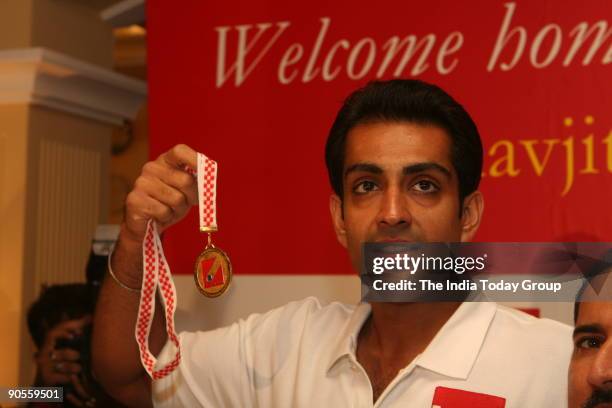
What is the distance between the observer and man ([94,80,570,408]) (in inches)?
40.9

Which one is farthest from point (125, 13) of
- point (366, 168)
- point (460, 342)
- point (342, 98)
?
point (460, 342)

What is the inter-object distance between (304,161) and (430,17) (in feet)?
1.14

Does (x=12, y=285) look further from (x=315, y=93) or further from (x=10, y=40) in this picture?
(x=315, y=93)

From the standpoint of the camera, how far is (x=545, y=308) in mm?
1383

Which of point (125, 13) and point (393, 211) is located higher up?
point (125, 13)

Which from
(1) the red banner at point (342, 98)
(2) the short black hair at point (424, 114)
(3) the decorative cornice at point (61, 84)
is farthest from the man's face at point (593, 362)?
(3) the decorative cornice at point (61, 84)

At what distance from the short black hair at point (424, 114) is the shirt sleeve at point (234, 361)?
215 mm

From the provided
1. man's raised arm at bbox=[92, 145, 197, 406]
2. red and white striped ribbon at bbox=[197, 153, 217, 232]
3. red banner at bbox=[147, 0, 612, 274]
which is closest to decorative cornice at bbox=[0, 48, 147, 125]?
red banner at bbox=[147, 0, 612, 274]

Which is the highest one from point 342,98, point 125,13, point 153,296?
point 125,13

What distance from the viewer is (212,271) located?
1050 mm

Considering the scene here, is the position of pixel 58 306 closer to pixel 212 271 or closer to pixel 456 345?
pixel 212 271

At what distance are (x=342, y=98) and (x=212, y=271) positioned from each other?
65cm

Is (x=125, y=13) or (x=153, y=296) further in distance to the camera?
(x=125, y=13)

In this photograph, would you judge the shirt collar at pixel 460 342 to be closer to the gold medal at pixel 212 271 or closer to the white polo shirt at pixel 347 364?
the white polo shirt at pixel 347 364
